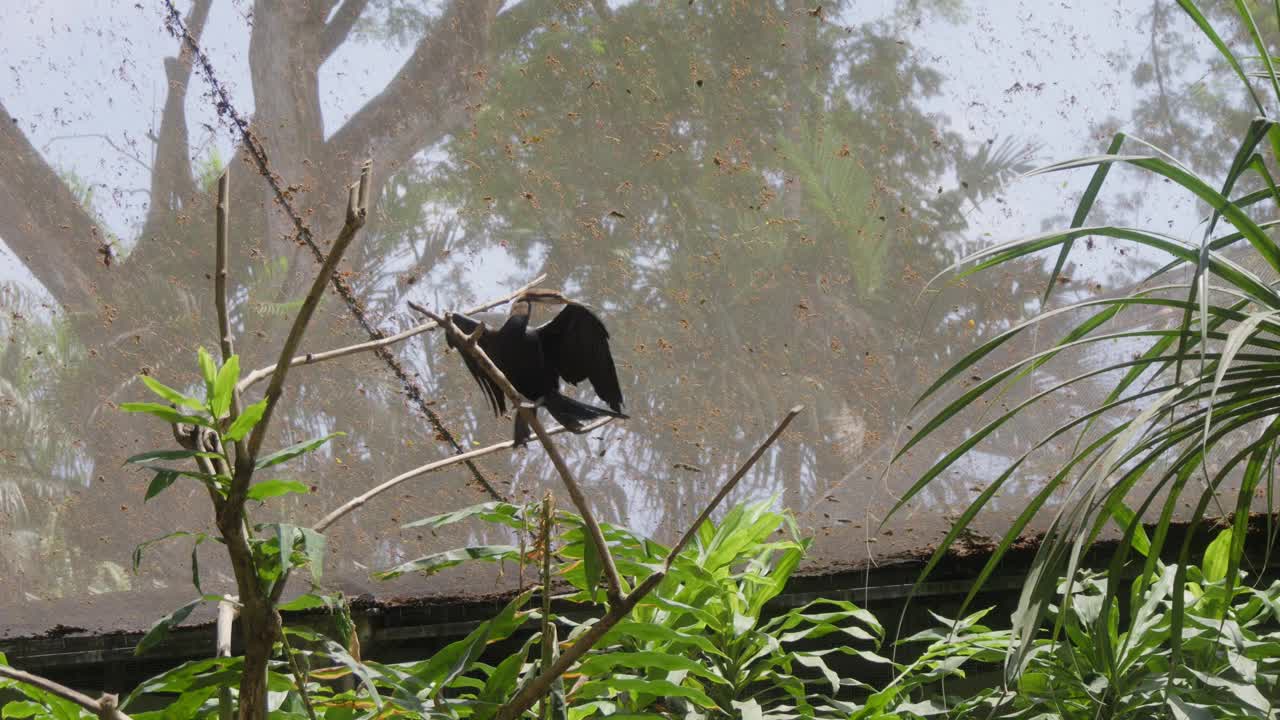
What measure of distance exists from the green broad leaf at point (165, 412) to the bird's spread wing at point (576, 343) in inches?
9.1

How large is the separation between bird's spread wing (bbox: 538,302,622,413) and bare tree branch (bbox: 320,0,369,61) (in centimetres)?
183

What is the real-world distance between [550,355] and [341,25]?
1899mm

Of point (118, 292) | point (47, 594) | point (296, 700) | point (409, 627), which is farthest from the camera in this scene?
point (118, 292)

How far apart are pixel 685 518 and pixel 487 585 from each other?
24.3 inches

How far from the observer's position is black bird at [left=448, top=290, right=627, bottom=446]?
681mm

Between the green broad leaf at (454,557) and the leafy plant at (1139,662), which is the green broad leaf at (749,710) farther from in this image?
the green broad leaf at (454,557)

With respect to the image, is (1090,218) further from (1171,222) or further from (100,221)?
(100,221)

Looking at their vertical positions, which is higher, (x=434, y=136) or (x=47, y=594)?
A: (x=434, y=136)

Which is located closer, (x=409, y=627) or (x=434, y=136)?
(x=409, y=627)

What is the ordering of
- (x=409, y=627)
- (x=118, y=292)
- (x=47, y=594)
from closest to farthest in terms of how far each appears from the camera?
(x=409, y=627) < (x=47, y=594) < (x=118, y=292)

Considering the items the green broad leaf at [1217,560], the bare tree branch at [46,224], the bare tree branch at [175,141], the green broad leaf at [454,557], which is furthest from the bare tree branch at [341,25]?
the green broad leaf at [1217,560]

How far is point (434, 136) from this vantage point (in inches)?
89.7

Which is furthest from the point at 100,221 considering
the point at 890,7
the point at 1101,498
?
the point at 1101,498

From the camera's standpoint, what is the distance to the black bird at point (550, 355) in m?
0.68
